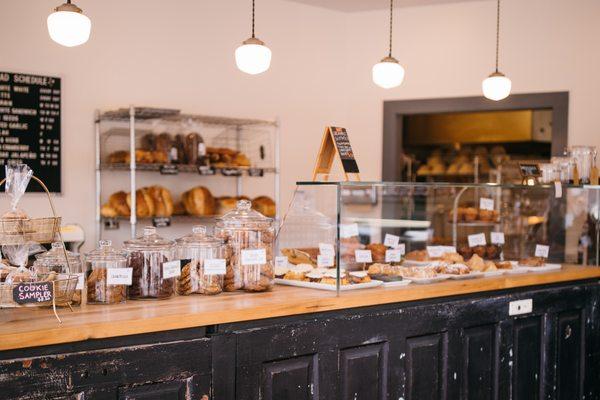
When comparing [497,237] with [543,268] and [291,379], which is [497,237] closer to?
[543,268]

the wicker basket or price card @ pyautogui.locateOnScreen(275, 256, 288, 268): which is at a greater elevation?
the wicker basket

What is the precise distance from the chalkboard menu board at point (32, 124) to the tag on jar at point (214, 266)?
2235 millimetres

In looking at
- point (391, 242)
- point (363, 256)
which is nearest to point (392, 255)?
point (391, 242)

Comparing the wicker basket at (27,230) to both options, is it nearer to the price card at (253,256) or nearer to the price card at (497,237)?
the price card at (253,256)

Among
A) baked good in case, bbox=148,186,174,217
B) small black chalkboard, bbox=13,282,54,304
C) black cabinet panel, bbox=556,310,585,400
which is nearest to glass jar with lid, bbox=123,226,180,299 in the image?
small black chalkboard, bbox=13,282,54,304

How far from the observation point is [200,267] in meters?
2.59

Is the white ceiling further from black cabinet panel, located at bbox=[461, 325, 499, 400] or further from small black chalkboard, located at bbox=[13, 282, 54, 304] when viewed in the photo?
small black chalkboard, located at bbox=[13, 282, 54, 304]

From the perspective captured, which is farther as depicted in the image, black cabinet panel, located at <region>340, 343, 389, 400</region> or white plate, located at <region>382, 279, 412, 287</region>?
white plate, located at <region>382, 279, 412, 287</region>

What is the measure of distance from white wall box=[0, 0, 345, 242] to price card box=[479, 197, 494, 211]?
6.26ft

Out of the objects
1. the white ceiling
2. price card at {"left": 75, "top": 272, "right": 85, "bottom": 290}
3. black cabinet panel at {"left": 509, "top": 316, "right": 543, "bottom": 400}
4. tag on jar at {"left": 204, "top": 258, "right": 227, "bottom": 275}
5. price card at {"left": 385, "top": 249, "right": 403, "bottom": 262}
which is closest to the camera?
price card at {"left": 75, "top": 272, "right": 85, "bottom": 290}

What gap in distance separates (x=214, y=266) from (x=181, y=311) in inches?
14.0

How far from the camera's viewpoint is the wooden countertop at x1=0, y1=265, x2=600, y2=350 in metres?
1.97

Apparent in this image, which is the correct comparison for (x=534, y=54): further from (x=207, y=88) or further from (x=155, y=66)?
(x=155, y=66)


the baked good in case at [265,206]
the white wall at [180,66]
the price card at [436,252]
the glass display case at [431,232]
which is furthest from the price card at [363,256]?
the white wall at [180,66]
